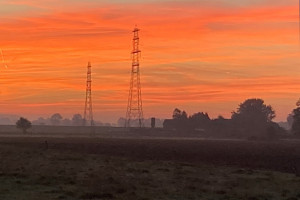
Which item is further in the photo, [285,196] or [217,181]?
[217,181]

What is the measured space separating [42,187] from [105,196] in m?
6.40

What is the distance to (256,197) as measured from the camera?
31.4 m

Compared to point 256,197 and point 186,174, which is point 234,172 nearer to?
point 186,174

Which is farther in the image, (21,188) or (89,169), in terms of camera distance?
(89,169)

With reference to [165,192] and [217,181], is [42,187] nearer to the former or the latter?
[165,192]

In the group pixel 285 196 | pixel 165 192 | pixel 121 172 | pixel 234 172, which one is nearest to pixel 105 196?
pixel 165 192

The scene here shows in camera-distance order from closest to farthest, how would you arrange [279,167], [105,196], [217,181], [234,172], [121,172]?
[105,196] → [217,181] → [121,172] → [234,172] → [279,167]

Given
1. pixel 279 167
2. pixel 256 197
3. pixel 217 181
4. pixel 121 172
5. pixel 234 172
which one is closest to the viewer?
pixel 256 197

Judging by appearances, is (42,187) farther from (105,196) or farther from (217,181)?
(217,181)

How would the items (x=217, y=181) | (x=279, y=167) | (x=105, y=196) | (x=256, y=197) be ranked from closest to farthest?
(x=105, y=196)
(x=256, y=197)
(x=217, y=181)
(x=279, y=167)

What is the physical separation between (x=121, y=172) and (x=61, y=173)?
19.7 feet

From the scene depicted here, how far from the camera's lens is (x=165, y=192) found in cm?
3244

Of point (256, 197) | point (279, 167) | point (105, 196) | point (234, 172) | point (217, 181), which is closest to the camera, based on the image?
point (105, 196)

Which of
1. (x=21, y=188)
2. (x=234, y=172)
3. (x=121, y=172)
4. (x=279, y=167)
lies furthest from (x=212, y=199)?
(x=279, y=167)
